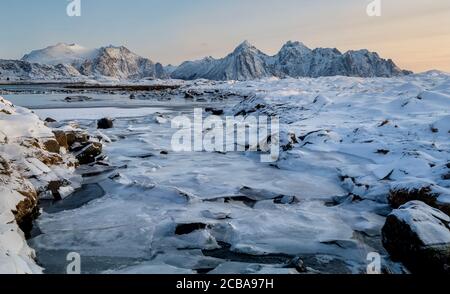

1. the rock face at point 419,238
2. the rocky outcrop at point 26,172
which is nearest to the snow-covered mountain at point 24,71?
the rocky outcrop at point 26,172

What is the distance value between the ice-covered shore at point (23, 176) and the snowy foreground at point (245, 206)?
0.04 metres

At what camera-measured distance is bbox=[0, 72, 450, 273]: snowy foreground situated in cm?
493

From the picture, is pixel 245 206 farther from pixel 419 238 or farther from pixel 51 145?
pixel 51 145

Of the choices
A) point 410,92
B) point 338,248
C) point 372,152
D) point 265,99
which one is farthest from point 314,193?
point 265,99

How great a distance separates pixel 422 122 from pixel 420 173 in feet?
18.9

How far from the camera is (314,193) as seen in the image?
307 inches

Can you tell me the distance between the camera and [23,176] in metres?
7.51

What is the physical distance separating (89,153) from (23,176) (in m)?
3.28

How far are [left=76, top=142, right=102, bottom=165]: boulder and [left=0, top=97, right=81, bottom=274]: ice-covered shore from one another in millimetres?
316

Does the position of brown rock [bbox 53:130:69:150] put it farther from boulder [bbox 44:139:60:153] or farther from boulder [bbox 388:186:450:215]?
boulder [bbox 388:186:450:215]

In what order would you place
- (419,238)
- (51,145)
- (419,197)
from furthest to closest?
(51,145) → (419,197) → (419,238)

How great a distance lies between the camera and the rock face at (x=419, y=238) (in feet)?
14.4

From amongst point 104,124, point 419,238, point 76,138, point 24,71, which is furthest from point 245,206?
point 24,71

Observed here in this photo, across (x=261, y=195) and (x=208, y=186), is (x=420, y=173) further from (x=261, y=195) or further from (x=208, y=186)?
(x=208, y=186)
